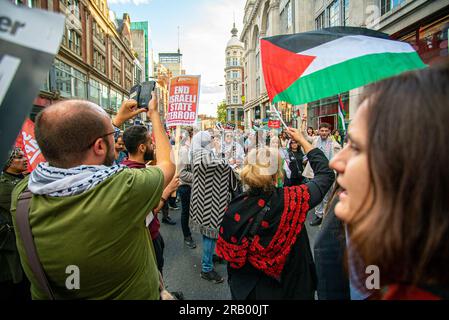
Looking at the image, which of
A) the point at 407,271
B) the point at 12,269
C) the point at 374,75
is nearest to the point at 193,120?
the point at 374,75

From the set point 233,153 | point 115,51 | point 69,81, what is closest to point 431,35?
point 233,153

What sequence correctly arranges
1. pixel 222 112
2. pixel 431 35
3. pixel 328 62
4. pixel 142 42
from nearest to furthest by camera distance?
pixel 328 62
pixel 431 35
pixel 142 42
pixel 222 112

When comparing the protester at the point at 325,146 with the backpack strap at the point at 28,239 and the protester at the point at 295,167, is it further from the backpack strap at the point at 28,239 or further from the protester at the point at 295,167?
the backpack strap at the point at 28,239

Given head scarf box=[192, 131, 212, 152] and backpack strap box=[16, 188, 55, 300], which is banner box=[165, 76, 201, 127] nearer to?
head scarf box=[192, 131, 212, 152]

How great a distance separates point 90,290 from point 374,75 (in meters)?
2.80

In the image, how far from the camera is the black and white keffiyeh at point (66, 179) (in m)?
1.22

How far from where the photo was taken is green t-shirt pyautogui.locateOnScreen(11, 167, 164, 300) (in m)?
1.20

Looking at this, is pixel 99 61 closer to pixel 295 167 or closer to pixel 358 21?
pixel 358 21

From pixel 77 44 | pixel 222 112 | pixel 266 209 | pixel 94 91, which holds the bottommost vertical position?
pixel 266 209

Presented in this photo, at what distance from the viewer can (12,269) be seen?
232cm

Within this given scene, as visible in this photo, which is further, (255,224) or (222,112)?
(222,112)

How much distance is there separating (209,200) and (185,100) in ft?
5.09

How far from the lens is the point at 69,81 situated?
21.3 meters

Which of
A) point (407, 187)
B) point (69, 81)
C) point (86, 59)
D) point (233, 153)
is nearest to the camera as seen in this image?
point (407, 187)
